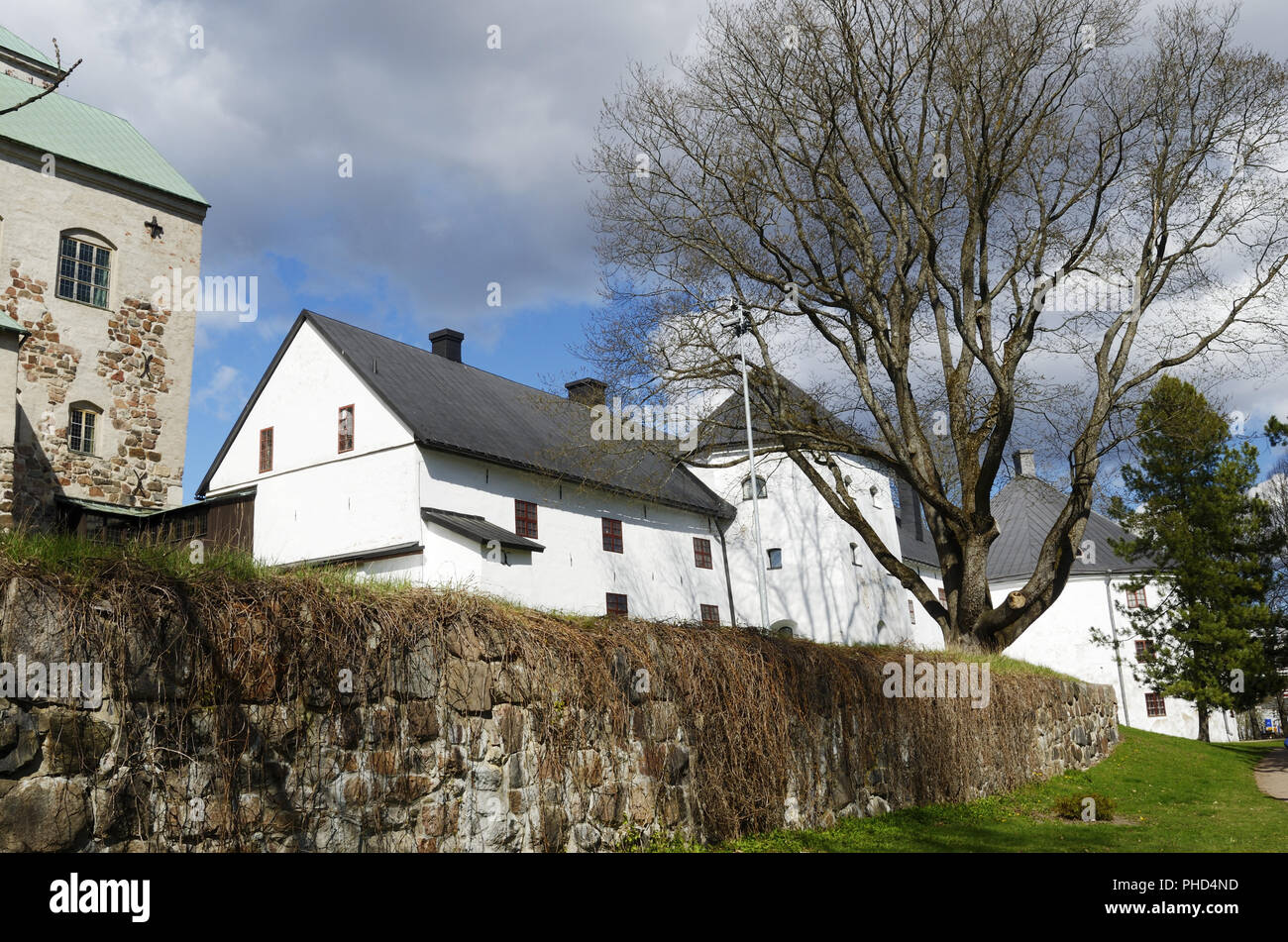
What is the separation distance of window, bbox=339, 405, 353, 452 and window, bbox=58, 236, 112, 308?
584 centimetres

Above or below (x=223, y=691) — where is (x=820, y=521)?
above

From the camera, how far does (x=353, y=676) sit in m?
5.93

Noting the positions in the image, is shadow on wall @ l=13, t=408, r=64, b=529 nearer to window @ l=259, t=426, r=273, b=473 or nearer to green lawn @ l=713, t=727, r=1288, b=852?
window @ l=259, t=426, r=273, b=473

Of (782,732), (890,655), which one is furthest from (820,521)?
(782,732)

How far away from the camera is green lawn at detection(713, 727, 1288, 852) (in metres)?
9.78

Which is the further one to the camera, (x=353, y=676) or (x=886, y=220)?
(x=886, y=220)

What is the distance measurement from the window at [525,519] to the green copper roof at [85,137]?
11.2 metres

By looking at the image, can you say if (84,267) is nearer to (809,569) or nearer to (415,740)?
(415,740)

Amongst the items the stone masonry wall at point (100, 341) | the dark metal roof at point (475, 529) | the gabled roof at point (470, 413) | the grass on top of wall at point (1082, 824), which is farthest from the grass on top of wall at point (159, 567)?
the stone masonry wall at point (100, 341)

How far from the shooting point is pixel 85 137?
76.0ft

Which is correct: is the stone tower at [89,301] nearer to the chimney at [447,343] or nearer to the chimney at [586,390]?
the chimney at [447,343]

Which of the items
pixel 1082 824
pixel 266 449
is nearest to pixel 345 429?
pixel 266 449
